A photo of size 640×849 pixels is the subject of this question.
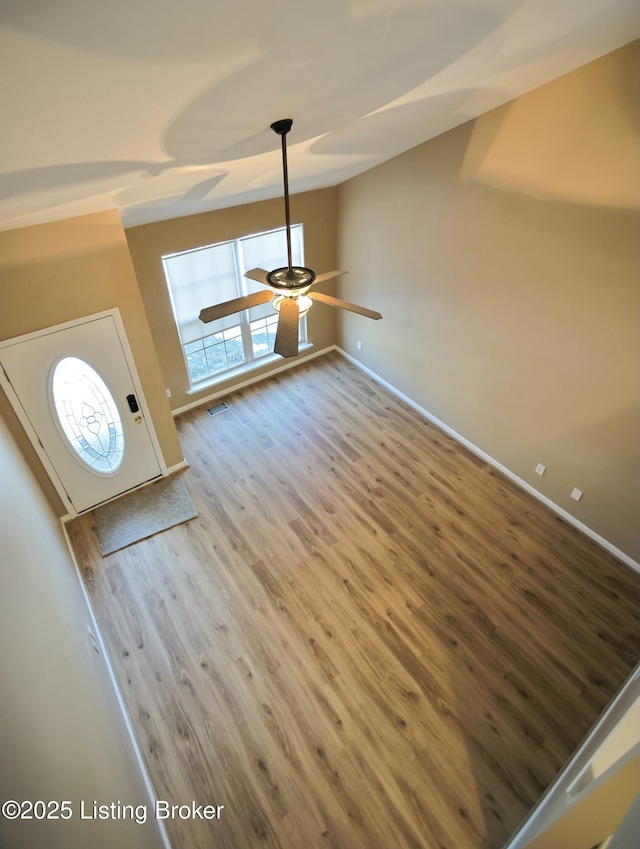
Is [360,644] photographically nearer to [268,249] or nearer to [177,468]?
[177,468]

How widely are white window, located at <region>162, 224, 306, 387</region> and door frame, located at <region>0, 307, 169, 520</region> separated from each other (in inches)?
47.7

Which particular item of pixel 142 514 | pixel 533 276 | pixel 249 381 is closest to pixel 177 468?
pixel 142 514

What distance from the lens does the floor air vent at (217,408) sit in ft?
18.1

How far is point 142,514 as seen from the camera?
4.29 metres

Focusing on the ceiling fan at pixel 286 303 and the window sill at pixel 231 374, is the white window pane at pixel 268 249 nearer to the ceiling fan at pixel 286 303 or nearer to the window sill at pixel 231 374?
the window sill at pixel 231 374

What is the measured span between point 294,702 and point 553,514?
297 cm

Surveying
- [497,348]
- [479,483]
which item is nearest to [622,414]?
[497,348]

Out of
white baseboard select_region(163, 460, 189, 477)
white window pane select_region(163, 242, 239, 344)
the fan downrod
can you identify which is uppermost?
the fan downrod

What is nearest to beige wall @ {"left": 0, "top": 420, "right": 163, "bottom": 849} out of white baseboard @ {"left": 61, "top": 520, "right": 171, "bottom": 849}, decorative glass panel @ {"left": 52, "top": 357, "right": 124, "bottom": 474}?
white baseboard @ {"left": 61, "top": 520, "right": 171, "bottom": 849}

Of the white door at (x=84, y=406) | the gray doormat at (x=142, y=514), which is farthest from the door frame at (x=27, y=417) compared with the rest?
the gray doormat at (x=142, y=514)

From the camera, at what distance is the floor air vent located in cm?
552

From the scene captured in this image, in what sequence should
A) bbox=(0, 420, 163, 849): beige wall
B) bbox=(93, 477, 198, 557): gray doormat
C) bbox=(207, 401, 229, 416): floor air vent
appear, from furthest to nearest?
A: bbox=(207, 401, 229, 416): floor air vent → bbox=(93, 477, 198, 557): gray doormat → bbox=(0, 420, 163, 849): beige wall

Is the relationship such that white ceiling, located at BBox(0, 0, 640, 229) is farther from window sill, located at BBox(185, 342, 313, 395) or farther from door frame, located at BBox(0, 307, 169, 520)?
window sill, located at BBox(185, 342, 313, 395)

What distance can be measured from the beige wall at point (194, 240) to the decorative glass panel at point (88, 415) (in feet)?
3.87
